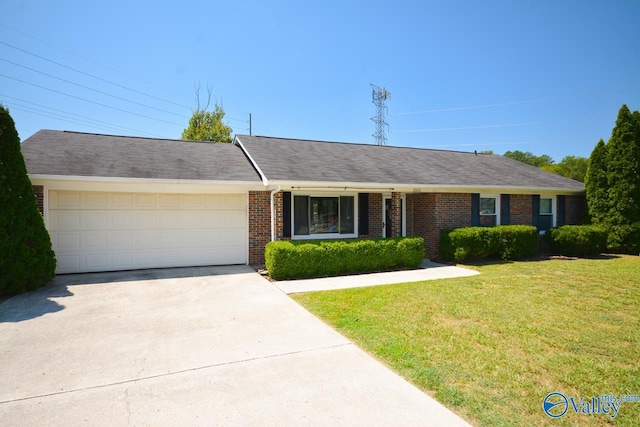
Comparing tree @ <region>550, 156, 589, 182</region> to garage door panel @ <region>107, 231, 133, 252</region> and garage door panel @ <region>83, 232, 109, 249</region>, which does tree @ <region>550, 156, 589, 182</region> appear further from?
garage door panel @ <region>83, 232, 109, 249</region>

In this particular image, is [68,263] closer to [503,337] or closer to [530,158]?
[503,337]

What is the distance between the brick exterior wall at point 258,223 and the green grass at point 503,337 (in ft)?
13.1

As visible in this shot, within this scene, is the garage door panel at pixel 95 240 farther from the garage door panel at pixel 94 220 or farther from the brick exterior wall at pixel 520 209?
the brick exterior wall at pixel 520 209

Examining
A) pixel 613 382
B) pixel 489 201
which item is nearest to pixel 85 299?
pixel 613 382

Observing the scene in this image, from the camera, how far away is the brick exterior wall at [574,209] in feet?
47.9

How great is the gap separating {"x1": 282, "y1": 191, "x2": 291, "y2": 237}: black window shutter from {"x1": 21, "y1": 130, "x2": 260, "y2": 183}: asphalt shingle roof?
1.09m

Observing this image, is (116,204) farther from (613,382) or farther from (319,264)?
(613,382)

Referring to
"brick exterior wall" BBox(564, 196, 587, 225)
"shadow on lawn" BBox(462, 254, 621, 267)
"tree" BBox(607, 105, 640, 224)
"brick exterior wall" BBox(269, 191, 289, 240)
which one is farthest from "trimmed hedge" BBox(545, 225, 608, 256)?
"brick exterior wall" BBox(269, 191, 289, 240)

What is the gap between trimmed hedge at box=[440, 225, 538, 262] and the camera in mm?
10867

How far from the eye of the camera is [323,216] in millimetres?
11516

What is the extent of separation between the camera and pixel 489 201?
1277 cm

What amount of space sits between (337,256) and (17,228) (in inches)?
289

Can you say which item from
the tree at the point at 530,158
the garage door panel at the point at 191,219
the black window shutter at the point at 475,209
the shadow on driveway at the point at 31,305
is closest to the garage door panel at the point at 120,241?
the garage door panel at the point at 191,219

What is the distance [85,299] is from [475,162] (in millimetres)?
16172
